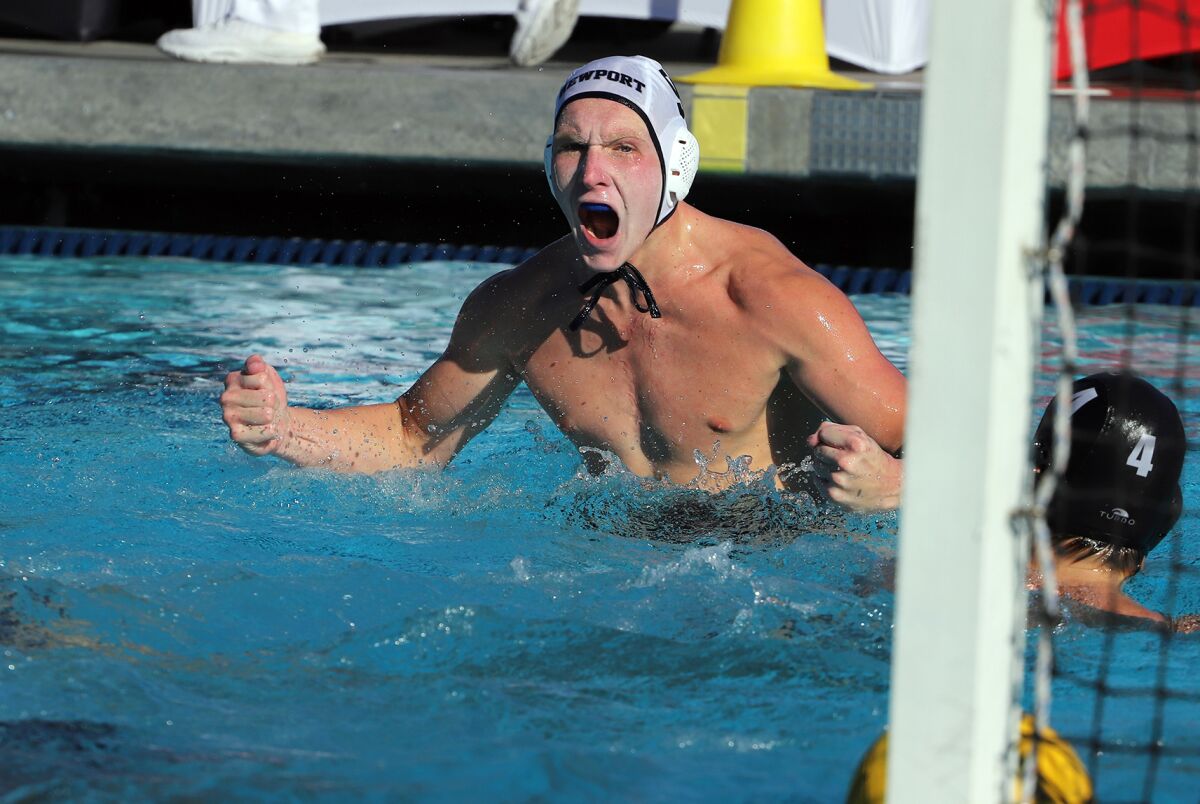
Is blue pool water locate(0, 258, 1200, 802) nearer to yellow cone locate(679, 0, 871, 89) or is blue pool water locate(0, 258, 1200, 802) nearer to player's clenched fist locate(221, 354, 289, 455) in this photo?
player's clenched fist locate(221, 354, 289, 455)

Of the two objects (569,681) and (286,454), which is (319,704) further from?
(286,454)

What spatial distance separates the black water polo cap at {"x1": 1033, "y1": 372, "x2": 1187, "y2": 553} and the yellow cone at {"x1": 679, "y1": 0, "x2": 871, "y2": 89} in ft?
12.5

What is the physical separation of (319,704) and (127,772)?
0.36m

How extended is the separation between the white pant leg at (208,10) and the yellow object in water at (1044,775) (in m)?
6.00

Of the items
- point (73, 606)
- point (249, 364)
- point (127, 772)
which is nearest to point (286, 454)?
point (249, 364)

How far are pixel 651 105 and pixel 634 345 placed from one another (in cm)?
54

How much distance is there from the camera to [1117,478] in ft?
9.14

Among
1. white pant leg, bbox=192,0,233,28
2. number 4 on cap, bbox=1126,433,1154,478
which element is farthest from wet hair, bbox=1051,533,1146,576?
white pant leg, bbox=192,0,233,28

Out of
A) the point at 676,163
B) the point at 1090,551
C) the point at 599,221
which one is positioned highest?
the point at 676,163

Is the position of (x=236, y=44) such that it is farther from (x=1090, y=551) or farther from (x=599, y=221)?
(x=1090, y=551)

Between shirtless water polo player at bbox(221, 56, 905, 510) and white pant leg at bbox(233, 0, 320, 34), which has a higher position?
white pant leg at bbox(233, 0, 320, 34)

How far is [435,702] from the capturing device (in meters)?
2.42

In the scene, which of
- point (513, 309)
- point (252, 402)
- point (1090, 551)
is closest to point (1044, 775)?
point (1090, 551)

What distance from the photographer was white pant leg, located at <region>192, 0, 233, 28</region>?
7.02 metres
